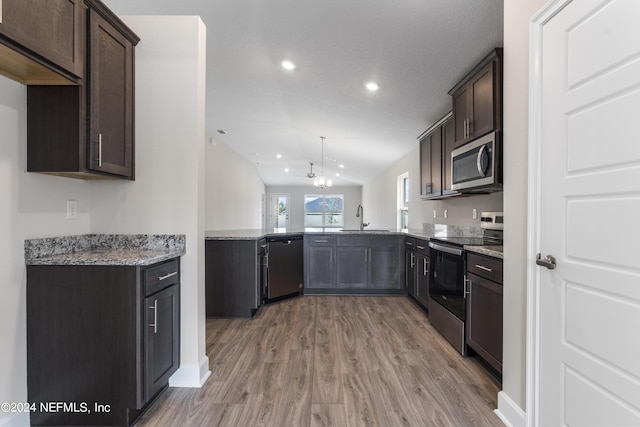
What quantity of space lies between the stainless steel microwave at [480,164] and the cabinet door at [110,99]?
2535 millimetres

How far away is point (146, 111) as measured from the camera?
79.9 inches

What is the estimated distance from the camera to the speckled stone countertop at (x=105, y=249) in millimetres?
1573

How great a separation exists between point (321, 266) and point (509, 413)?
2.75 m

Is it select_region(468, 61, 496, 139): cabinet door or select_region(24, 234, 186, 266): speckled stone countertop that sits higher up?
select_region(468, 61, 496, 139): cabinet door

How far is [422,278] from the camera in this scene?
3443 millimetres

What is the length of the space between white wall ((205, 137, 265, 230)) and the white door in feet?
16.7

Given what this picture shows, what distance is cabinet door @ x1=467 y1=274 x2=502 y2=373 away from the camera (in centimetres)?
191

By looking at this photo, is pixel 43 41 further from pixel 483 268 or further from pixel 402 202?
pixel 402 202

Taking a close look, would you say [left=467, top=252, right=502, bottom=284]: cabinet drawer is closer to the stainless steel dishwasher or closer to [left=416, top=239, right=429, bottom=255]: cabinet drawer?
[left=416, top=239, right=429, bottom=255]: cabinet drawer

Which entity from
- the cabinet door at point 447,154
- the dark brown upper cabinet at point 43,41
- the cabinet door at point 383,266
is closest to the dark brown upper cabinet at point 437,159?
the cabinet door at point 447,154

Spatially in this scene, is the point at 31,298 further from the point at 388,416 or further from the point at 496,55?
the point at 496,55

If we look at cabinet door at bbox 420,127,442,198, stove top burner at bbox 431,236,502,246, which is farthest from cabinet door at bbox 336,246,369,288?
stove top burner at bbox 431,236,502,246

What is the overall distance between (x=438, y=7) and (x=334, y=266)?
3.09 m

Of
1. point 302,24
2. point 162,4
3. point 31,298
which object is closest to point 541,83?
point 302,24
